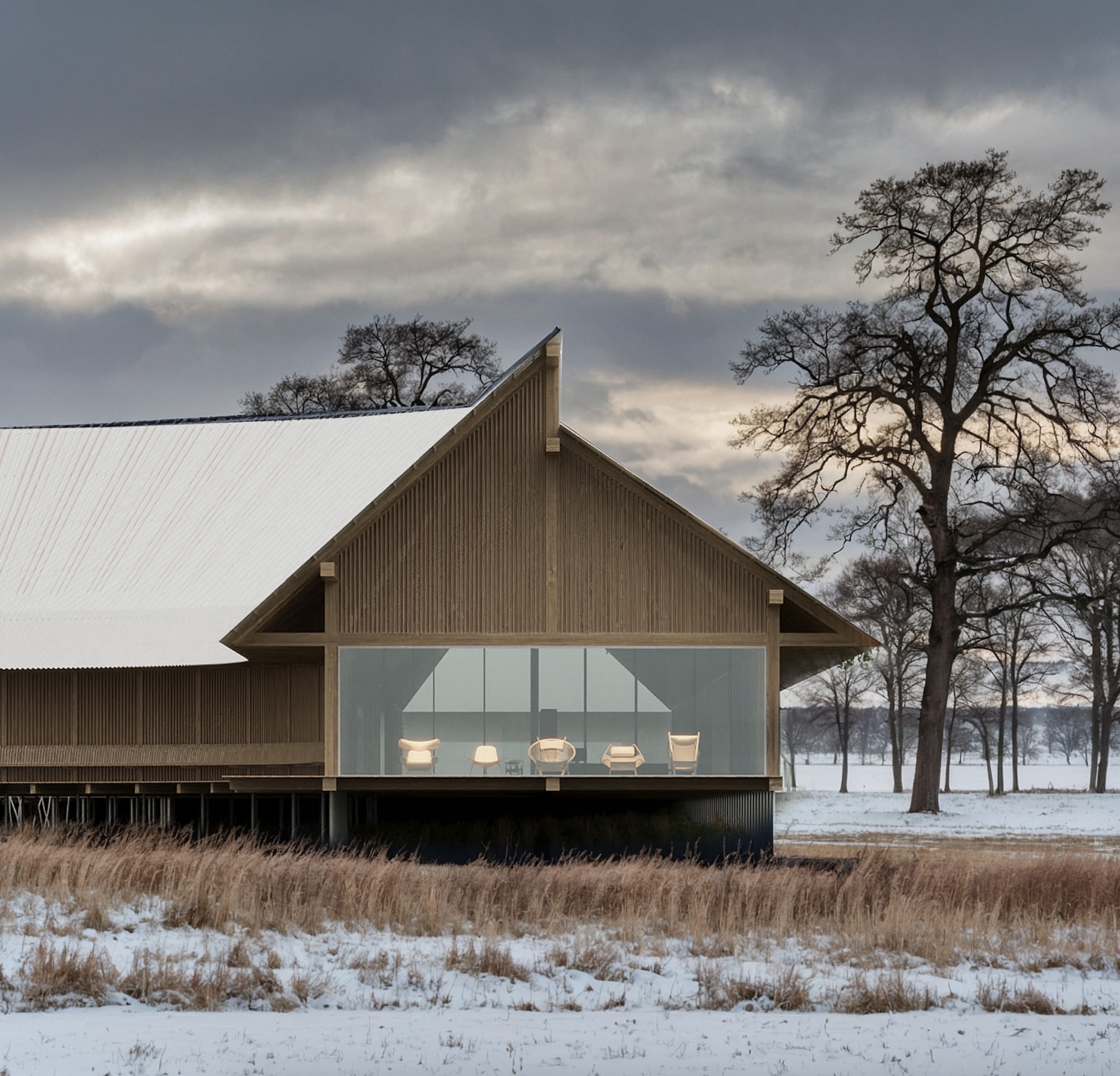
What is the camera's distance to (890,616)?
46.8 m

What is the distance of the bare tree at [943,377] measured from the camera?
116 ft

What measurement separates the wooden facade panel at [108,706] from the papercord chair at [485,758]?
21.7ft

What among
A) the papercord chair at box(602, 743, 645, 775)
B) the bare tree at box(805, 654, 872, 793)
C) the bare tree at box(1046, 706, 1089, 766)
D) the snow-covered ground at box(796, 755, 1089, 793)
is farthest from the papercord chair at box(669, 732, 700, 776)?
the bare tree at box(1046, 706, 1089, 766)

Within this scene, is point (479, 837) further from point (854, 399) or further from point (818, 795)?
A: point (818, 795)

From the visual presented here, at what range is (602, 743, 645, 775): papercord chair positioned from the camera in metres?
20.8

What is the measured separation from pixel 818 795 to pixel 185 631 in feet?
103

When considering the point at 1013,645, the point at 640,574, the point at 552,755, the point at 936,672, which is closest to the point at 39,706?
the point at 552,755

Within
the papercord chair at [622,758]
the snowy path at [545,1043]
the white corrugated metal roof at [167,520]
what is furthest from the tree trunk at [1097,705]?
the snowy path at [545,1043]

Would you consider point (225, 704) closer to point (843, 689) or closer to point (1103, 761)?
point (1103, 761)

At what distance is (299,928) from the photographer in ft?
43.8

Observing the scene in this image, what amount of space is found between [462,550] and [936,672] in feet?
60.9

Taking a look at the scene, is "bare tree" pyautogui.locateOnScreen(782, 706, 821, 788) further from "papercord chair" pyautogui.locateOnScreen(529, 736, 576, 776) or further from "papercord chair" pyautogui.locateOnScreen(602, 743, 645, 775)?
"papercord chair" pyautogui.locateOnScreen(529, 736, 576, 776)

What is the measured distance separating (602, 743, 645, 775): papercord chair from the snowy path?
967cm

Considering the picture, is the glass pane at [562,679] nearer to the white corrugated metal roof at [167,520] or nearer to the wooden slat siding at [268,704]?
the white corrugated metal roof at [167,520]
